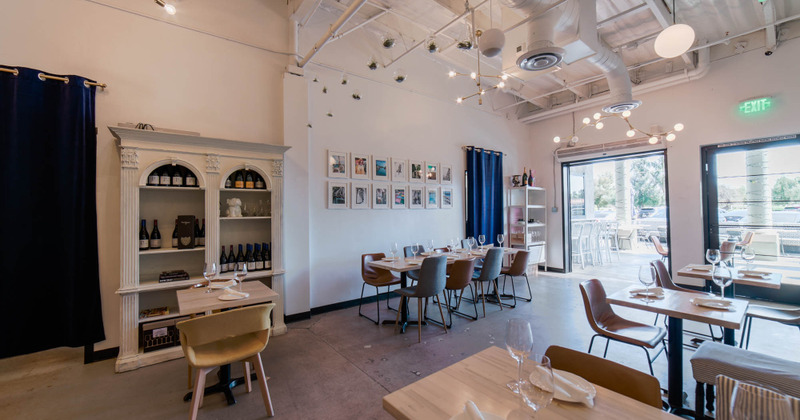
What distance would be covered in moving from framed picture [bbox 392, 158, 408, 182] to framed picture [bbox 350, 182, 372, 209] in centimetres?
61

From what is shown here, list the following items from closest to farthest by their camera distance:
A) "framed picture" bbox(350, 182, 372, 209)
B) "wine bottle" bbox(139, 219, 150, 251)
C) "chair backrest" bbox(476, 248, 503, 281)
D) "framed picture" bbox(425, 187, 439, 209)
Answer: "wine bottle" bbox(139, 219, 150, 251) < "chair backrest" bbox(476, 248, 503, 281) < "framed picture" bbox(350, 182, 372, 209) < "framed picture" bbox(425, 187, 439, 209)

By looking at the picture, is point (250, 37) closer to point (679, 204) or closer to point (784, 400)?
point (784, 400)

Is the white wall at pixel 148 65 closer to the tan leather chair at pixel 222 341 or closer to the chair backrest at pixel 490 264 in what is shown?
the tan leather chair at pixel 222 341

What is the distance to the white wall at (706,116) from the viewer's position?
4812 mm

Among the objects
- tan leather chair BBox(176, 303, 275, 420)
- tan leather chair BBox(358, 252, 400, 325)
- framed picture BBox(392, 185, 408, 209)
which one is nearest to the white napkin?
tan leather chair BBox(176, 303, 275, 420)

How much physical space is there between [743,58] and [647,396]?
7022 mm

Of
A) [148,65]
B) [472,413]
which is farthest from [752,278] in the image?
[148,65]

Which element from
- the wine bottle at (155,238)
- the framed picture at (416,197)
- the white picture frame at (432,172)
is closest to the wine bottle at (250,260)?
the wine bottle at (155,238)

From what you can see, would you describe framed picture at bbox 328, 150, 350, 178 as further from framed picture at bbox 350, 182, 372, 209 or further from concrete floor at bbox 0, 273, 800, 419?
concrete floor at bbox 0, 273, 800, 419

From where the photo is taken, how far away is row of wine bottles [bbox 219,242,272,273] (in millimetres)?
3771

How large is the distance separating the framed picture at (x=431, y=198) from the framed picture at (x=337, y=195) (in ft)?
5.75

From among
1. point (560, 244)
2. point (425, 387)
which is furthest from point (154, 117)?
point (560, 244)

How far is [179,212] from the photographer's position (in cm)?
366

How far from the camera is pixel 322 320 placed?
4.34 meters
